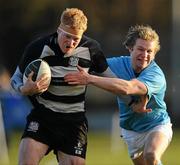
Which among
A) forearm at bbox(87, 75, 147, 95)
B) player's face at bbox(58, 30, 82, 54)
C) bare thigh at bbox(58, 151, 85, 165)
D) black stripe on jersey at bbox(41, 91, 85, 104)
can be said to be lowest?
bare thigh at bbox(58, 151, 85, 165)

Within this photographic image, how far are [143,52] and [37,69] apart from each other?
116 cm

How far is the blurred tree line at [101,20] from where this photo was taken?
19.4 m

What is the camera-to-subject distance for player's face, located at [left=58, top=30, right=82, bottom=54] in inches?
308

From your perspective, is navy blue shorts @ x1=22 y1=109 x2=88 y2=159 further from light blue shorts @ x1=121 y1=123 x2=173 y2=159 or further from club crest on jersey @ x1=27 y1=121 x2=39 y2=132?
light blue shorts @ x1=121 y1=123 x2=173 y2=159

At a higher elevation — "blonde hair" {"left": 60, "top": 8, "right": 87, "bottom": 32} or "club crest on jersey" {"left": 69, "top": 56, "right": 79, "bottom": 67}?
"blonde hair" {"left": 60, "top": 8, "right": 87, "bottom": 32}

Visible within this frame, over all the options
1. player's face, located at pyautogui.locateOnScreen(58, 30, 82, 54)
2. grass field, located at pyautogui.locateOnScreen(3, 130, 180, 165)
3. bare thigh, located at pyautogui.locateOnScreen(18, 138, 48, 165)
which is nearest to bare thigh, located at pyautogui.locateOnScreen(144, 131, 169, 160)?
bare thigh, located at pyautogui.locateOnScreen(18, 138, 48, 165)

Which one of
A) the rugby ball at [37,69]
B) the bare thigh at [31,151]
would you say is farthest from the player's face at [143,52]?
the bare thigh at [31,151]

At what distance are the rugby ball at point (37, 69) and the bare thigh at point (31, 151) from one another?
0.59 m

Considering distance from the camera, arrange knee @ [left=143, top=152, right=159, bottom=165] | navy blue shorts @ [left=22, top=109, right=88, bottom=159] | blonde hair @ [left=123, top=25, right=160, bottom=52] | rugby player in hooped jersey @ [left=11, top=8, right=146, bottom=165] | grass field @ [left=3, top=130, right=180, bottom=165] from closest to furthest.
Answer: rugby player in hooped jersey @ [left=11, top=8, right=146, bottom=165]
navy blue shorts @ [left=22, top=109, right=88, bottom=159]
knee @ [left=143, top=152, right=159, bottom=165]
blonde hair @ [left=123, top=25, right=160, bottom=52]
grass field @ [left=3, top=130, right=180, bottom=165]

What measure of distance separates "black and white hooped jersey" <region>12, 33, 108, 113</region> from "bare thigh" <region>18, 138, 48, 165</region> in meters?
0.38

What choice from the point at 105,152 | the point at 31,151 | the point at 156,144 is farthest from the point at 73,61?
the point at 105,152

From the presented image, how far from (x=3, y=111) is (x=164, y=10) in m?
5.68

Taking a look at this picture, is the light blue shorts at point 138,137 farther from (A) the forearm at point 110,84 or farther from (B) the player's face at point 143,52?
(A) the forearm at point 110,84

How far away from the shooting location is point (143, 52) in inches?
326
